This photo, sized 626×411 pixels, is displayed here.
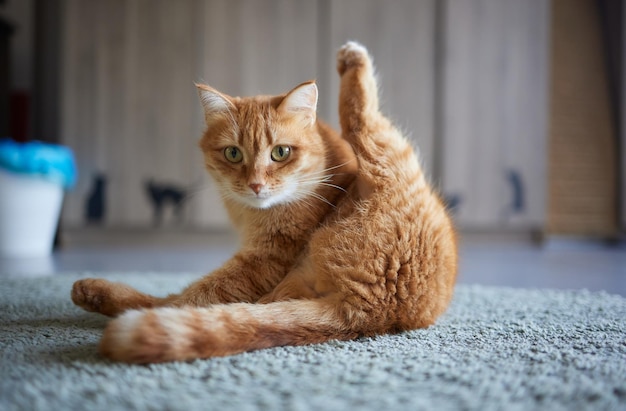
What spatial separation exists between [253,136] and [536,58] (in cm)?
318

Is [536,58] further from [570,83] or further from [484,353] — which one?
[484,353]

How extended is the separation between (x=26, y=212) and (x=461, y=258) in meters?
2.18

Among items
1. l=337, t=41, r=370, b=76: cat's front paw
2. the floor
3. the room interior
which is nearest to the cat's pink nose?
l=337, t=41, r=370, b=76: cat's front paw

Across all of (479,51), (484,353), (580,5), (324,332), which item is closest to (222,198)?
(324,332)

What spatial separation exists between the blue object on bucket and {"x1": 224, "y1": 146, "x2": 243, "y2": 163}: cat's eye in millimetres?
1741

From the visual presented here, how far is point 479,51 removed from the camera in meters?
3.43

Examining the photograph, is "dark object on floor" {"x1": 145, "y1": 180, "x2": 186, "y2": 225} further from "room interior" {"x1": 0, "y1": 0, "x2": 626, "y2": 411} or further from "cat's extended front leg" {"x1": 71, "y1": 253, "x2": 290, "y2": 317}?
"cat's extended front leg" {"x1": 71, "y1": 253, "x2": 290, "y2": 317}

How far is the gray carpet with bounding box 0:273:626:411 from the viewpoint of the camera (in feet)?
1.85

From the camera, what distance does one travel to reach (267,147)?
3.25 ft

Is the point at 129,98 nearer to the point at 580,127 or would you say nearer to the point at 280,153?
the point at 280,153

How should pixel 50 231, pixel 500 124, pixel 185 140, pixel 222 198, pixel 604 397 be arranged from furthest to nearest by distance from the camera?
pixel 500 124 → pixel 185 140 → pixel 50 231 → pixel 222 198 → pixel 604 397

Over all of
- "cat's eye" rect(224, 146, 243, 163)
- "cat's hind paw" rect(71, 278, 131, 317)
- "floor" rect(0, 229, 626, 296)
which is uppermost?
"cat's eye" rect(224, 146, 243, 163)

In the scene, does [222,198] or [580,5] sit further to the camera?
[580,5]

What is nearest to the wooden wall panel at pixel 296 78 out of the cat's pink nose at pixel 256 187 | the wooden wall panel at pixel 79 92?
the wooden wall panel at pixel 79 92
